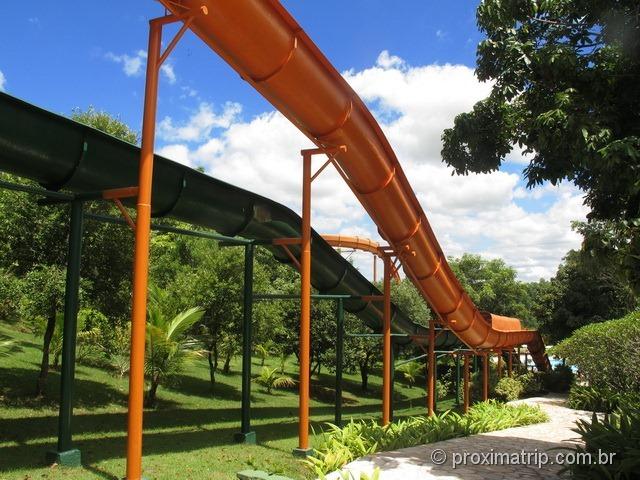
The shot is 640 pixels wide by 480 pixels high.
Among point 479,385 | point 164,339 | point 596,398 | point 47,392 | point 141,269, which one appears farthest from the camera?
point 479,385

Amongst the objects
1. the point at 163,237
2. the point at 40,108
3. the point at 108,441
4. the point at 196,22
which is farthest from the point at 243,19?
the point at 163,237

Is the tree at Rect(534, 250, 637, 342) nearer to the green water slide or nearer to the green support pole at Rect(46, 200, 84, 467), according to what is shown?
the green water slide

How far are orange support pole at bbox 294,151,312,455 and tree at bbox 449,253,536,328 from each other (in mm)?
45451

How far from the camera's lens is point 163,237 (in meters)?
26.8

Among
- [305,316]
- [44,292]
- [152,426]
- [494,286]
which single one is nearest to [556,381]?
[152,426]

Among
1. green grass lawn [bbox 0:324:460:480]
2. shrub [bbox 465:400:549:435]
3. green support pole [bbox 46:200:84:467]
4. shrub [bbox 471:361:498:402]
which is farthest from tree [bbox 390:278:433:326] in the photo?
green support pole [bbox 46:200:84:467]

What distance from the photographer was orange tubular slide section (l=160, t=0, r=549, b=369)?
631 centimetres

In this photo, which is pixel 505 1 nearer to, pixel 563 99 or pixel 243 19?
pixel 563 99

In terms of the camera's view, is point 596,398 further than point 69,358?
Yes

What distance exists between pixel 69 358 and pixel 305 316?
3511 mm

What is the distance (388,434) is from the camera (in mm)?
9773

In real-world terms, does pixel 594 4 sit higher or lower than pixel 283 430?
higher

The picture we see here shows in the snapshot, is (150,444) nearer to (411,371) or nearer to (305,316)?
(305,316)

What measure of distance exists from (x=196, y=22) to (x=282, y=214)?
5136 mm
